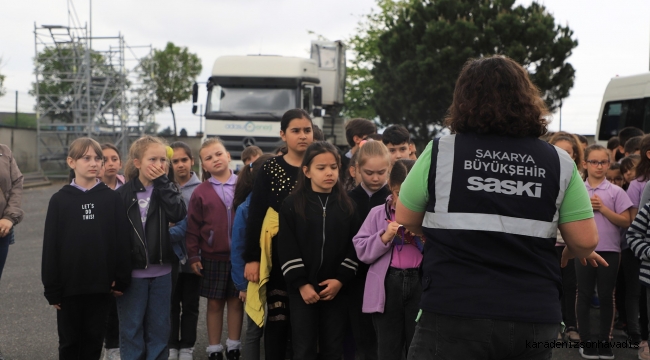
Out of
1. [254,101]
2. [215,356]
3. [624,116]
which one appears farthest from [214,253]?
[624,116]

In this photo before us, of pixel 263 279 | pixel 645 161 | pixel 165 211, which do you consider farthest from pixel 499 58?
pixel 645 161

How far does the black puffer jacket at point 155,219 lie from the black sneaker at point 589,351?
3.62m

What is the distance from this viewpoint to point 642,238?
5082 millimetres

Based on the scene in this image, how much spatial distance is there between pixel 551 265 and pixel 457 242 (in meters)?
0.38

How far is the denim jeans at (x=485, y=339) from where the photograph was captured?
8.37 feet

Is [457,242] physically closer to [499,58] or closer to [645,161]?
[499,58]

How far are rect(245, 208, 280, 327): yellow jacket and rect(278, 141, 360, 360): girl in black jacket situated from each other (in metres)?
0.20

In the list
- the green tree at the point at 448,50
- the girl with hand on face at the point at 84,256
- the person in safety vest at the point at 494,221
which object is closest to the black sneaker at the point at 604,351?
the person in safety vest at the point at 494,221

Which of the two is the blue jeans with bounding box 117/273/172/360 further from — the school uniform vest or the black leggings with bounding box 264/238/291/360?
the school uniform vest

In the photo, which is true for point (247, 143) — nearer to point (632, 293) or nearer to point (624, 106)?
point (624, 106)

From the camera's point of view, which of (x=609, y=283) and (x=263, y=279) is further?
(x=609, y=283)

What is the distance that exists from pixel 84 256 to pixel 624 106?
14.9 m

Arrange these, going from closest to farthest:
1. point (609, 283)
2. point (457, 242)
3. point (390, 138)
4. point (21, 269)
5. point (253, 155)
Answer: point (457, 242), point (609, 283), point (390, 138), point (253, 155), point (21, 269)

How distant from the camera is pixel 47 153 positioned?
3133 cm
